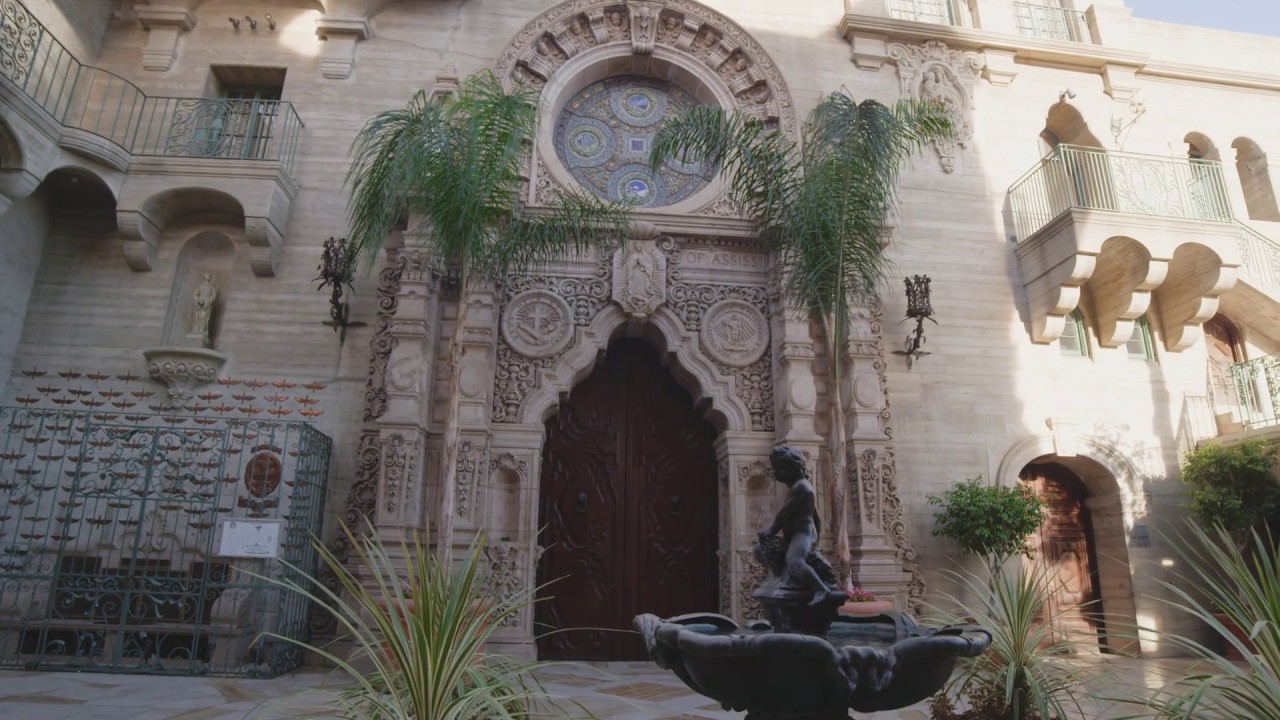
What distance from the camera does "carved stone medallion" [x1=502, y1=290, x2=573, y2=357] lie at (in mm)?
9438

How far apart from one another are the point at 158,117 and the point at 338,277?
4.01 m

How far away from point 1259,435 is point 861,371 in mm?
5606

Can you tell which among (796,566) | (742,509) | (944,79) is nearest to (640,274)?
(742,509)

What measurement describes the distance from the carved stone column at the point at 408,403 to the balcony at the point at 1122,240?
27.9 ft

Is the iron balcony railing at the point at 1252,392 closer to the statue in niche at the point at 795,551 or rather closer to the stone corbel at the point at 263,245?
the statue in niche at the point at 795,551

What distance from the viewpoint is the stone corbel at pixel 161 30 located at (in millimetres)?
10398

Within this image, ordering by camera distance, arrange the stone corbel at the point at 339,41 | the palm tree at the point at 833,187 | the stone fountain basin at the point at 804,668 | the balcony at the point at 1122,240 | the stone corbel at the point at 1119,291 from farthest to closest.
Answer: the stone corbel at the point at 339,41
the stone corbel at the point at 1119,291
the balcony at the point at 1122,240
the palm tree at the point at 833,187
the stone fountain basin at the point at 804,668

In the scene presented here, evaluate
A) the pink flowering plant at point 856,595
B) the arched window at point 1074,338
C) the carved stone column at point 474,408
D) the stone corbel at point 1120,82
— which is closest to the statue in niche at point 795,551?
the pink flowering plant at point 856,595

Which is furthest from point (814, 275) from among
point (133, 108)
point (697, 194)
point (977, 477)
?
point (133, 108)

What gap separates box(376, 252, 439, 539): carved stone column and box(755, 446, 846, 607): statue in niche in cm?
522

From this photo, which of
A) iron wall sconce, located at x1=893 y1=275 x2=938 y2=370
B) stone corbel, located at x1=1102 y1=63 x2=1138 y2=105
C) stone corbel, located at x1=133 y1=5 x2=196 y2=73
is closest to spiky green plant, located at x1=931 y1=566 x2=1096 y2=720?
iron wall sconce, located at x1=893 y1=275 x2=938 y2=370

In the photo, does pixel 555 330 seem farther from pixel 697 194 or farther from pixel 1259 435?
pixel 1259 435

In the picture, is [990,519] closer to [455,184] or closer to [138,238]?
[455,184]

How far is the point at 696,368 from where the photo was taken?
959 cm
